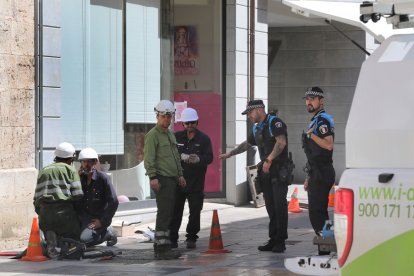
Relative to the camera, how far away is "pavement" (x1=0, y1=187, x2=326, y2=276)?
10289mm

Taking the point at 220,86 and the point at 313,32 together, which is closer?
the point at 220,86

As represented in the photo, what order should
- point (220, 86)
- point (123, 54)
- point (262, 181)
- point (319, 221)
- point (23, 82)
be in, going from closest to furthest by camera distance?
point (319, 221)
point (262, 181)
point (23, 82)
point (123, 54)
point (220, 86)

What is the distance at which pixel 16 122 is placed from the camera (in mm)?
13117

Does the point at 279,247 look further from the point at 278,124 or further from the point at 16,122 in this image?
the point at 16,122

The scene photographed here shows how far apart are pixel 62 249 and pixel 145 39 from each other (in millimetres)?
5372

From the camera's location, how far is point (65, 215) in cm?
1144

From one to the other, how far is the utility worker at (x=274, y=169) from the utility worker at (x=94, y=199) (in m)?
1.92

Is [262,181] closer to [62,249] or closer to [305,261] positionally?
[62,249]

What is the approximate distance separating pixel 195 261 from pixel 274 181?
4.75 ft

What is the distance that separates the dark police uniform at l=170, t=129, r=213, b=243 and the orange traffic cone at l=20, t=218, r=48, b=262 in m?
1.74

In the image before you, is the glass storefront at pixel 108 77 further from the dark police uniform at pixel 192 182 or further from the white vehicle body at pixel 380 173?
the white vehicle body at pixel 380 173

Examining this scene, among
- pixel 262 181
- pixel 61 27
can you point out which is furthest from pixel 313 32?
pixel 262 181

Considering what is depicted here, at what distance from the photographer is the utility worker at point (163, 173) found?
1129cm

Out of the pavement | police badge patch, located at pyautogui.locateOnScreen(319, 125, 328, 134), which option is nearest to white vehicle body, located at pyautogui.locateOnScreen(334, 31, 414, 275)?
the pavement
